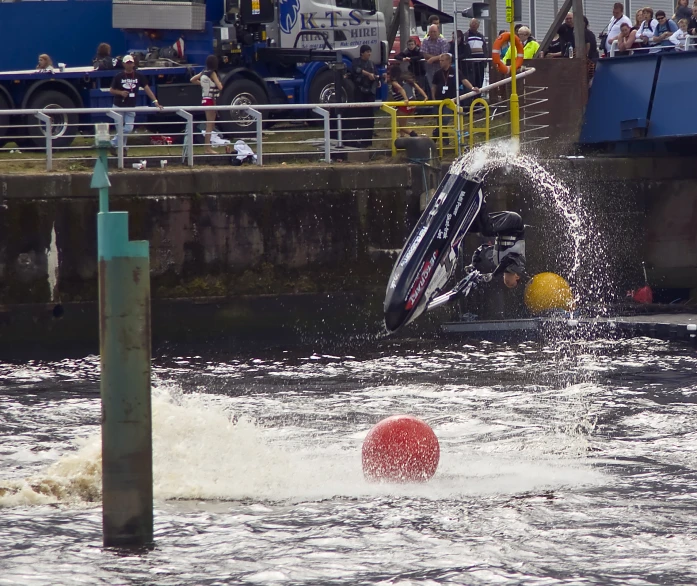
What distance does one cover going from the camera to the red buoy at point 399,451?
39.2 feet

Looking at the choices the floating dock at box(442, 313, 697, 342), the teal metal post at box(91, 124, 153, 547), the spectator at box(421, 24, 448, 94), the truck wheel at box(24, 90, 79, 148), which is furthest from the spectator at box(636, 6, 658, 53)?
the teal metal post at box(91, 124, 153, 547)

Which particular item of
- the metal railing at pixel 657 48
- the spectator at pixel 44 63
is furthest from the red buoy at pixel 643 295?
the spectator at pixel 44 63

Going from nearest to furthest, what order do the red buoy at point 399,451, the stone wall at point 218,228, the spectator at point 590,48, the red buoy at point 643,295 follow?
1. the red buoy at point 399,451
2. the stone wall at point 218,228
3. the red buoy at point 643,295
4. the spectator at point 590,48

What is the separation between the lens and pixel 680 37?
24.0m

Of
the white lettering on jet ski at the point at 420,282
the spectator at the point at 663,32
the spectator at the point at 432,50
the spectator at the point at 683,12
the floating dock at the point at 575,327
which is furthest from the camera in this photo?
the spectator at the point at 432,50

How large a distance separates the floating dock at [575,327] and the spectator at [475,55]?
600cm

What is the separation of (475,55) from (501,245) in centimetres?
1042

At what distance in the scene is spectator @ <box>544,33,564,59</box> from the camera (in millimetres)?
26203

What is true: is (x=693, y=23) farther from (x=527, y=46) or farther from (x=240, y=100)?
(x=240, y=100)

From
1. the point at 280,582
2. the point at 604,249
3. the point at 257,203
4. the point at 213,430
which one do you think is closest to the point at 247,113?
the point at 257,203

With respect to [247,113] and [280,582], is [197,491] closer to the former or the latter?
[280,582]

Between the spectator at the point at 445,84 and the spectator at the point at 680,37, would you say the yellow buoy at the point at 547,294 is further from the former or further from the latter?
the spectator at the point at 680,37

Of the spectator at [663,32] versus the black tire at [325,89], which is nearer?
the spectator at [663,32]

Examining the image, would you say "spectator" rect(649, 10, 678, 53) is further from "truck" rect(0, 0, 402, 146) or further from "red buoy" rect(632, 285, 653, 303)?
"truck" rect(0, 0, 402, 146)
